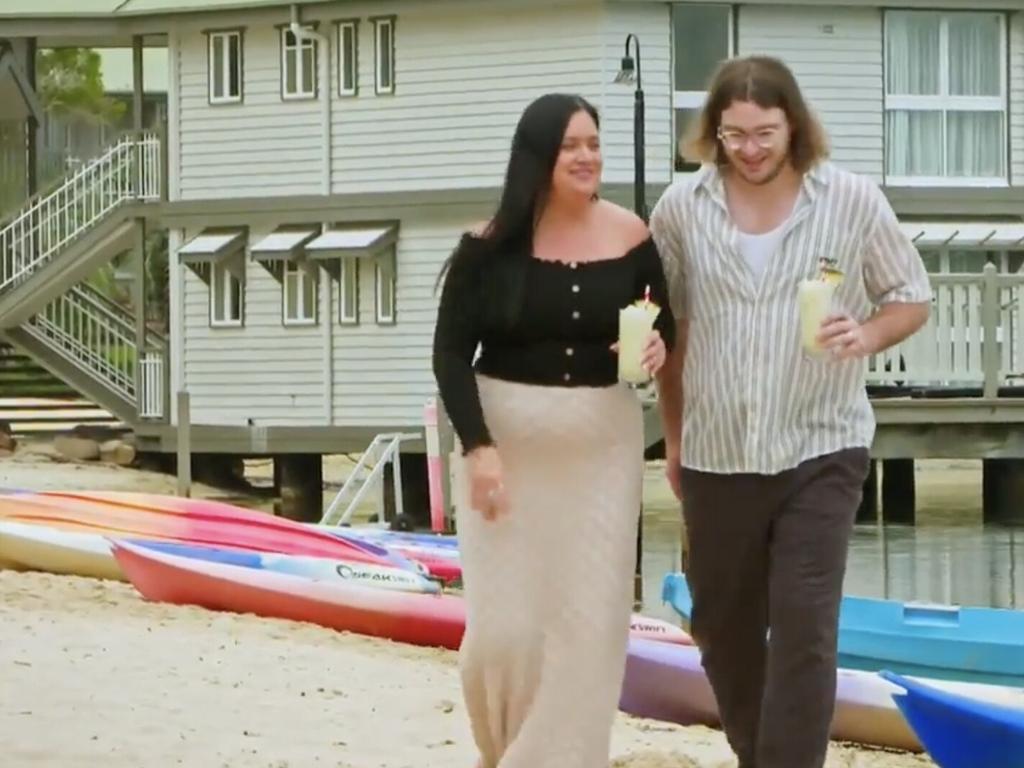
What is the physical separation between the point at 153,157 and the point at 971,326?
Answer: 13527 millimetres

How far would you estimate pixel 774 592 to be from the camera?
249 inches

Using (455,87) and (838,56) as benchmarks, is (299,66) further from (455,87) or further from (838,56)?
(838,56)

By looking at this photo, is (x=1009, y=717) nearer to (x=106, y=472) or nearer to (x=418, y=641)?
(x=418, y=641)

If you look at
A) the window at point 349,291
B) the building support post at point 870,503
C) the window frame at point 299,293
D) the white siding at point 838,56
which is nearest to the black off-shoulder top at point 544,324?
the building support post at point 870,503

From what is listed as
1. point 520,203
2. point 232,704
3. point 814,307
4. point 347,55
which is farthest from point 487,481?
point 347,55

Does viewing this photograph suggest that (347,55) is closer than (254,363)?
Yes

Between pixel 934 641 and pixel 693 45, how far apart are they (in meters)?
20.3

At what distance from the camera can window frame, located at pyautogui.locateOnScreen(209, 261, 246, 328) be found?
34219 millimetres

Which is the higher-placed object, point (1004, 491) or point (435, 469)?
point (435, 469)

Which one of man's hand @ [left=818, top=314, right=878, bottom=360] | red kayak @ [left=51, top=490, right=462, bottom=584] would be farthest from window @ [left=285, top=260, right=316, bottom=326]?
man's hand @ [left=818, top=314, right=878, bottom=360]

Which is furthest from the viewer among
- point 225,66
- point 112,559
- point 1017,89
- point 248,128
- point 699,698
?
point 225,66

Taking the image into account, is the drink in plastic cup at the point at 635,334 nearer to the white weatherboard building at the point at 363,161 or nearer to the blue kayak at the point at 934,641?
the blue kayak at the point at 934,641

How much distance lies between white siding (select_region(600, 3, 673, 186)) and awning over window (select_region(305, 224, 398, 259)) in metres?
3.00

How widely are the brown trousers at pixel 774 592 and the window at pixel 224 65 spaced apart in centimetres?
2823
